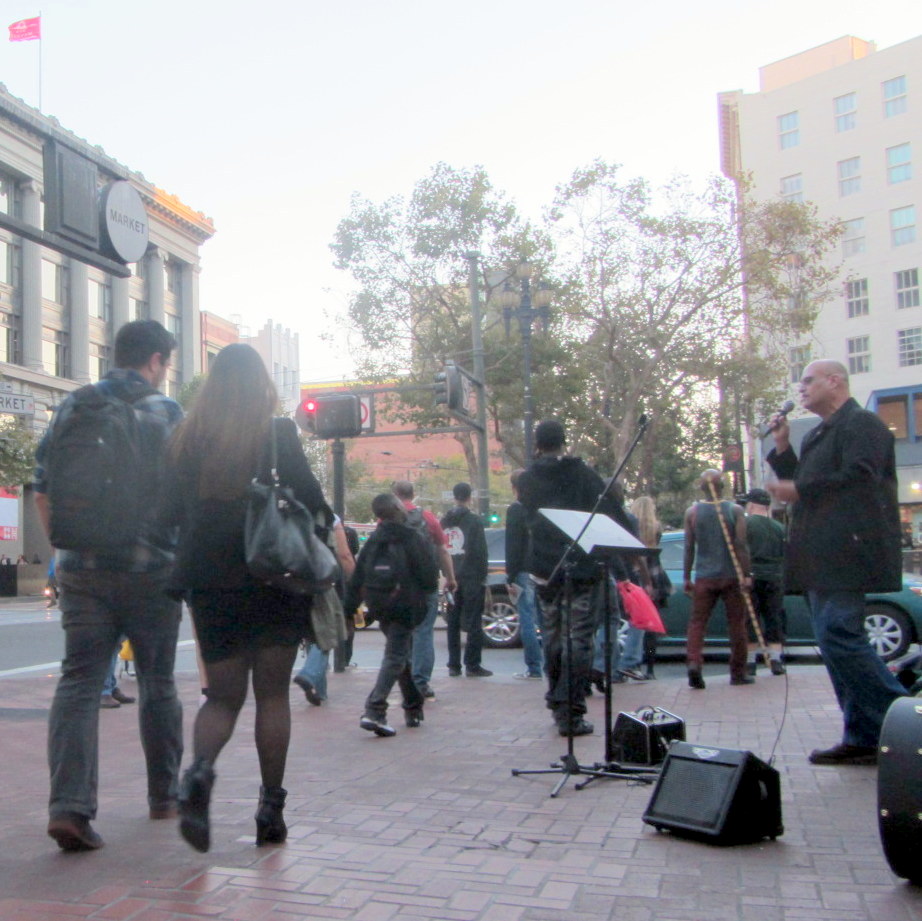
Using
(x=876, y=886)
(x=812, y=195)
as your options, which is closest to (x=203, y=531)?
(x=876, y=886)

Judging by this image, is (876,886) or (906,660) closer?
(876,886)

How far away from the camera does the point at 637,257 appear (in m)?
32.3

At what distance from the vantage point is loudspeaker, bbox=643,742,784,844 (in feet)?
12.9

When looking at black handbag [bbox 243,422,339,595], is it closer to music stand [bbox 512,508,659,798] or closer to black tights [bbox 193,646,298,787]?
black tights [bbox 193,646,298,787]

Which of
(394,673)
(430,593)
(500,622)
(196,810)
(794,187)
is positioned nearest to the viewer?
(196,810)

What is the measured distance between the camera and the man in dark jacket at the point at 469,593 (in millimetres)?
10492

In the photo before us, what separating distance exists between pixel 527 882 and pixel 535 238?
3111 cm

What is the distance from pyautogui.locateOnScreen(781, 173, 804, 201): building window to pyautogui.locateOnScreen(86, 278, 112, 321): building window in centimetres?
4151

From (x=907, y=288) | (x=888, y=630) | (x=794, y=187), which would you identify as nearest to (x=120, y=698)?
(x=888, y=630)

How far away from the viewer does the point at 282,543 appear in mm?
3703

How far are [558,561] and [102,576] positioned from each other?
3265mm

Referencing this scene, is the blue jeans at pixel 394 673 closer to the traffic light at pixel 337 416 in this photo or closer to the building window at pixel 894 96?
the traffic light at pixel 337 416

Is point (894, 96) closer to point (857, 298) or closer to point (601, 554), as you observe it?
point (857, 298)

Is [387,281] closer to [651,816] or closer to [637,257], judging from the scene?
[637,257]
